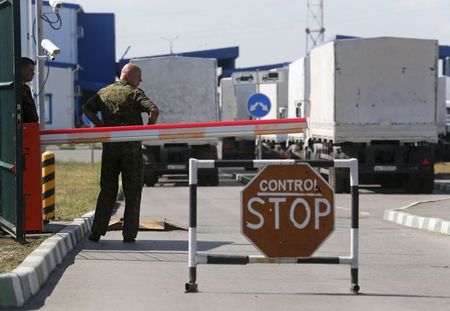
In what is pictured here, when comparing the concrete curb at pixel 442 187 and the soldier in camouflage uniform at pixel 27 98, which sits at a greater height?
the soldier in camouflage uniform at pixel 27 98

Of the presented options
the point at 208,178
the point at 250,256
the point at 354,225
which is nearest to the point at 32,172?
the point at 250,256

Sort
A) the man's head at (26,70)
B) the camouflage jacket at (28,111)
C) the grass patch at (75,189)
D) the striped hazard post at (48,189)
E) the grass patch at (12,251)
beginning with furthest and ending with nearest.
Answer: the grass patch at (75,189) < the striped hazard post at (48,189) < the man's head at (26,70) < the camouflage jacket at (28,111) < the grass patch at (12,251)

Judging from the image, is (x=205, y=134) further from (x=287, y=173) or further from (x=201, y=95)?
(x=201, y=95)

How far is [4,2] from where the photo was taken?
10992 mm

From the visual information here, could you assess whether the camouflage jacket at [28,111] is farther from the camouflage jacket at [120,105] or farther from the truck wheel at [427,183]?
the truck wheel at [427,183]

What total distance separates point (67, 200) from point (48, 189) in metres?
4.94

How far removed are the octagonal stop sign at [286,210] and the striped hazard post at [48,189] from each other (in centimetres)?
649

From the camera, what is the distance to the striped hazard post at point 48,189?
577 inches

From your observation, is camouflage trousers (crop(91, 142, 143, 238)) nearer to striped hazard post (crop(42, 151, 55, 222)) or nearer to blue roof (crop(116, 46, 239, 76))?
striped hazard post (crop(42, 151, 55, 222))

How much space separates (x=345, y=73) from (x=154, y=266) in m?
14.6

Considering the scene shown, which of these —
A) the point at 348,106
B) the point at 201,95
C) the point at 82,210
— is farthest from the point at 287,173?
the point at 201,95

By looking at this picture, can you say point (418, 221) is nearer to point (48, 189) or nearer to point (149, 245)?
point (149, 245)

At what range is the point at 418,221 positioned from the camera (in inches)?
627

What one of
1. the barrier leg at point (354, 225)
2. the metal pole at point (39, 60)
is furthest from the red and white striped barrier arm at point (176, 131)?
the metal pole at point (39, 60)
